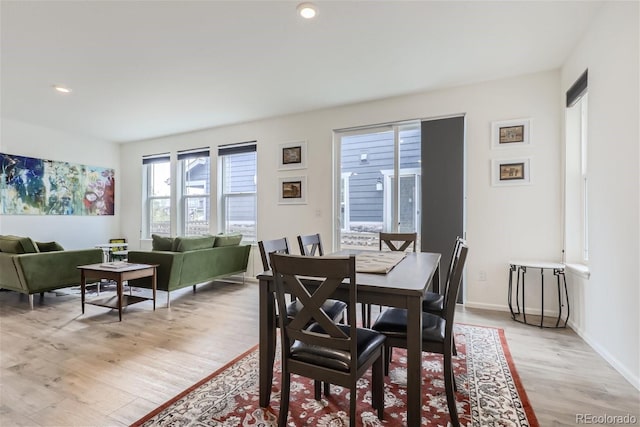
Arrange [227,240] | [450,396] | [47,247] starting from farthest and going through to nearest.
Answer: [227,240] < [47,247] < [450,396]

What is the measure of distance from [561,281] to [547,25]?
7.92 feet

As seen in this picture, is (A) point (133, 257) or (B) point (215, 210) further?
(B) point (215, 210)

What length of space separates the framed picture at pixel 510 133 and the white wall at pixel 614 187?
78cm

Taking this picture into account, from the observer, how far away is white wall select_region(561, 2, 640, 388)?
2031 mm

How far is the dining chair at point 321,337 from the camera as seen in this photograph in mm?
1354

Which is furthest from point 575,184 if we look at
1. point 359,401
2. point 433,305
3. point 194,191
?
point 194,191

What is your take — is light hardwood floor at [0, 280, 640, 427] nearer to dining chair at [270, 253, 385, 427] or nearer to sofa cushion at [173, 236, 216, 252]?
sofa cushion at [173, 236, 216, 252]

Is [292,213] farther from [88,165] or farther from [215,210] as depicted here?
[88,165]

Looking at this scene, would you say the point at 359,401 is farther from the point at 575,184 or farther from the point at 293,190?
the point at 293,190

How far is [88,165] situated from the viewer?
20.2ft

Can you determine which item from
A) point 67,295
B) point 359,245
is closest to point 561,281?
point 359,245

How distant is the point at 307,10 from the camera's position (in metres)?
2.39

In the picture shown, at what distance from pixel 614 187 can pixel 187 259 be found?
4.24 meters

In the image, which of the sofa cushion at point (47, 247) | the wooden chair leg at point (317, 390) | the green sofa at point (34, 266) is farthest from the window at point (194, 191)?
the wooden chair leg at point (317, 390)
